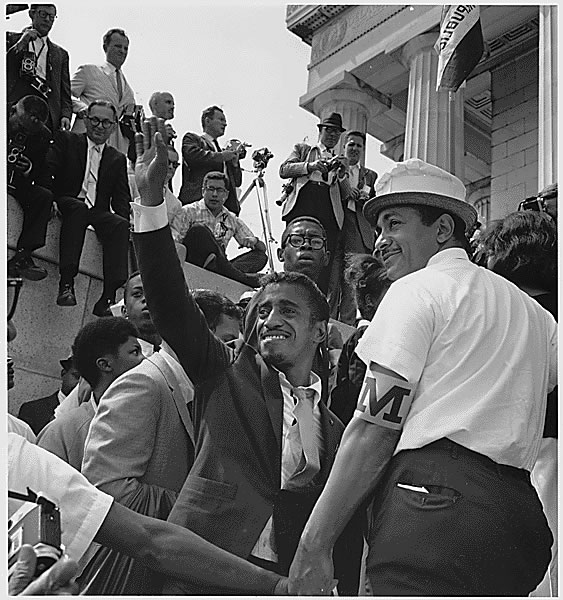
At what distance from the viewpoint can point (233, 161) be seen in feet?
31.9

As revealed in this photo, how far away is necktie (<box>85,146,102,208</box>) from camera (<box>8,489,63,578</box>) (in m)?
5.23

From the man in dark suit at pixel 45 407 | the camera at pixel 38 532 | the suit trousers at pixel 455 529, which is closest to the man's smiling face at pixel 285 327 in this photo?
the suit trousers at pixel 455 529

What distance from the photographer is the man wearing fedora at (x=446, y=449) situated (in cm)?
274

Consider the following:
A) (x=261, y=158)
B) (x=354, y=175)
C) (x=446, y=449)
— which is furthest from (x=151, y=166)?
(x=261, y=158)

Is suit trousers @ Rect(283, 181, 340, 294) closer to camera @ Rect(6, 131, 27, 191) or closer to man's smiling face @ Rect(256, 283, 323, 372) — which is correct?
camera @ Rect(6, 131, 27, 191)

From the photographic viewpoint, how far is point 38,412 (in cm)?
579

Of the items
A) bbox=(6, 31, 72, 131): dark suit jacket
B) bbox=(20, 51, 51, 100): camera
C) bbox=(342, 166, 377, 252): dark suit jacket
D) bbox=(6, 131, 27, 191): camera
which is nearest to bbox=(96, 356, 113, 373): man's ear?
bbox=(6, 131, 27, 191): camera

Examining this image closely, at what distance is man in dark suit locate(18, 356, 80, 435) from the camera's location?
569 centimetres

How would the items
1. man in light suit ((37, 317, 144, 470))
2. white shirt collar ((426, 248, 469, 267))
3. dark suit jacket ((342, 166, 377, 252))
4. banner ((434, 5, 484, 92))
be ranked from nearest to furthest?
white shirt collar ((426, 248, 469, 267)) < man in light suit ((37, 317, 144, 470)) < banner ((434, 5, 484, 92)) < dark suit jacket ((342, 166, 377, 252))

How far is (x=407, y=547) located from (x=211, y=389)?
1.06 meters

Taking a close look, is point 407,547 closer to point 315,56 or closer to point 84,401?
point 84,401

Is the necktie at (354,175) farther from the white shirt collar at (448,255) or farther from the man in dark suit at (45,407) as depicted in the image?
the white shirt collar at (448,255)

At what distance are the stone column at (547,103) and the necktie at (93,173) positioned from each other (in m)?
4.77

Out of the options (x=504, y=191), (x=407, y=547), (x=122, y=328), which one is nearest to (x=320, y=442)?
(x=407, y=547)
